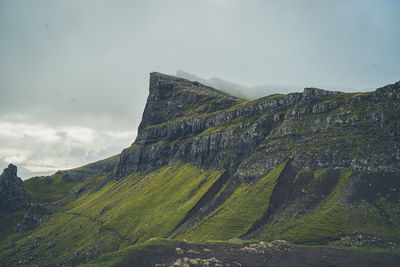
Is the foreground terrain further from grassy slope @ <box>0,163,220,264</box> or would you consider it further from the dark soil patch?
grassy slope @ <box>0,163,220,264</box>

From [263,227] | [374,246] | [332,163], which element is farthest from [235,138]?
[374,246]

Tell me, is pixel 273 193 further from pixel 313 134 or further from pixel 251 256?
pixel 251 256

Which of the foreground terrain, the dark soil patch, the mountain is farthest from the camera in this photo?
the mountain

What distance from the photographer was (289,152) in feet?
441

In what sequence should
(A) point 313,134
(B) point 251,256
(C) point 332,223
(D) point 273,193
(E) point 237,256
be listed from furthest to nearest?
(A) point 313,134, (D) point 273,193, (C) point 332,223, (B) point 251,256, (E) point 237,256

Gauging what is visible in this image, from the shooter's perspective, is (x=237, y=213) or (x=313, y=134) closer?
(x=237, y=213)

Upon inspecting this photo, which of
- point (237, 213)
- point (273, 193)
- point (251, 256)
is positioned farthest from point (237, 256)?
point (273, 193)

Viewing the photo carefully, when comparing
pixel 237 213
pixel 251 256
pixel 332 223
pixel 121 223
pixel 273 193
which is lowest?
pixel 121 223

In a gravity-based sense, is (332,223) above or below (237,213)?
above

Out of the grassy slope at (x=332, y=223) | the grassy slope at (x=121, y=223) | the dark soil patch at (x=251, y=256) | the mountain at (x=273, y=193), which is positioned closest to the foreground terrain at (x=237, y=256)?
the dark soil patch at (x=251, y=256)

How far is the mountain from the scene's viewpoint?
87000 millimetres

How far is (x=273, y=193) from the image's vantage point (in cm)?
11606

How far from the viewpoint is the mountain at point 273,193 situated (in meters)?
87.0

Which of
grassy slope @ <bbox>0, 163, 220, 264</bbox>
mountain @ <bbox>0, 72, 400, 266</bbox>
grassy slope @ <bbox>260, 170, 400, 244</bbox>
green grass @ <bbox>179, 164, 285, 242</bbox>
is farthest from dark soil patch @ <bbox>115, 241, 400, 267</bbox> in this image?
grassy slope @ <bbox>0, 163, 220, 264</bbox>
